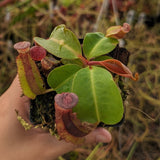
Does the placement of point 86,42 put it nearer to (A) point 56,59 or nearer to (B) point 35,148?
(A) point 56,59

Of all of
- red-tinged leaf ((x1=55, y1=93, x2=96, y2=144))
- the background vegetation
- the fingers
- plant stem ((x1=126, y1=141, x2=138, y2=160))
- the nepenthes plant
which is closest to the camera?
red-tinged leaf ((x1=55, y1=93, x2=96, y2=144))

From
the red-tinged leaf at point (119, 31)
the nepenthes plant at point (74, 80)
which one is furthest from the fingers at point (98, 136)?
the red-tinged leaf at point (119, 31)

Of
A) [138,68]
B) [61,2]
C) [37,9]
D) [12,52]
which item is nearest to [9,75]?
[12,52]

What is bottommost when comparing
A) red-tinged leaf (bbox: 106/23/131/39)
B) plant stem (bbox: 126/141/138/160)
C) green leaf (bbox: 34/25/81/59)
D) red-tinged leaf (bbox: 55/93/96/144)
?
plant stem (bbox: 126/141/138/160)

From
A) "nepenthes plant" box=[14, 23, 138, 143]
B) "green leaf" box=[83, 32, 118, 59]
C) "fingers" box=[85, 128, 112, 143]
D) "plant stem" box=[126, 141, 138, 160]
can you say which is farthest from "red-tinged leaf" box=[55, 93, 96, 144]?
"plant stem" box=[126, 141, 138, 160]

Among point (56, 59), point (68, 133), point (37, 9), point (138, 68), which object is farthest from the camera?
point (37, 9)

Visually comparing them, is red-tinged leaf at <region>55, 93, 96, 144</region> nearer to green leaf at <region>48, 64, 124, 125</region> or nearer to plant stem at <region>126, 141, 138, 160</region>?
green leaf at <region>48, 64, 124, 125</region>

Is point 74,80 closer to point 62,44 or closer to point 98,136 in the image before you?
point 62,44
